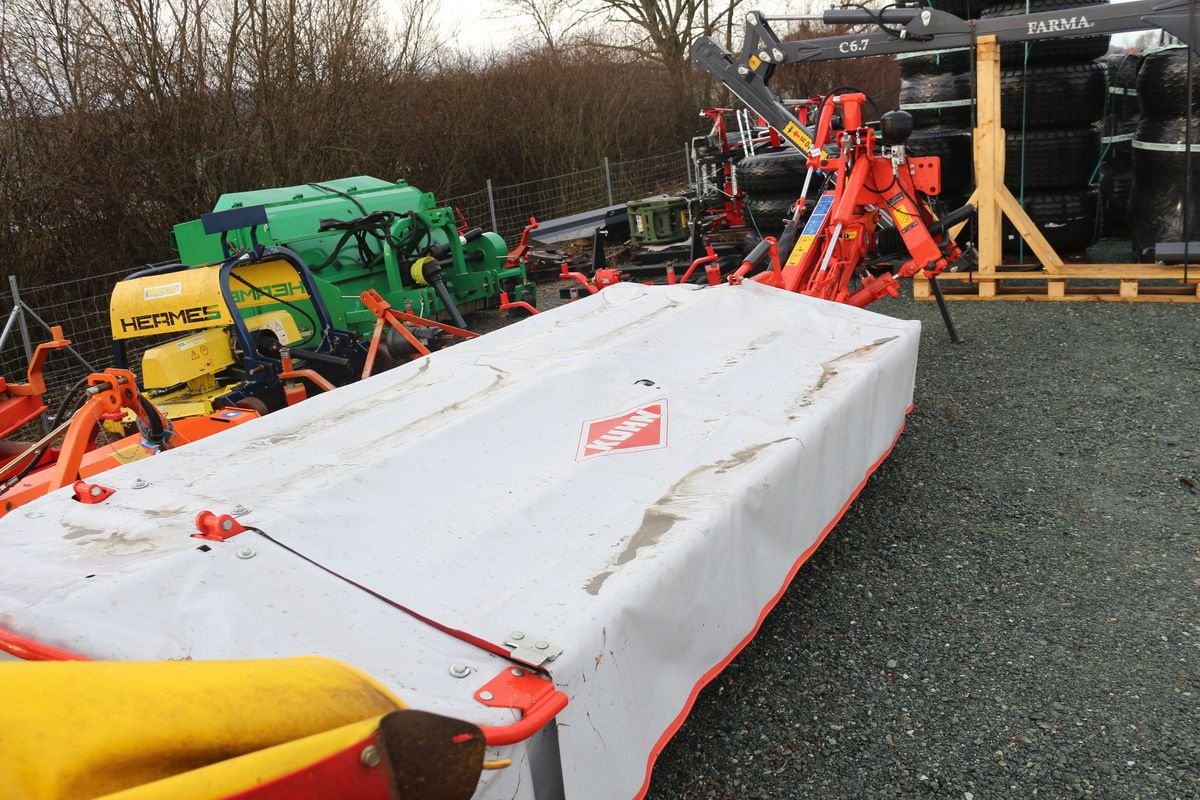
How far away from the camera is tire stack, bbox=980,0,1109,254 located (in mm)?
8141

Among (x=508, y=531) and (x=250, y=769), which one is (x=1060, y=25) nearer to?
(x=508, y=531)

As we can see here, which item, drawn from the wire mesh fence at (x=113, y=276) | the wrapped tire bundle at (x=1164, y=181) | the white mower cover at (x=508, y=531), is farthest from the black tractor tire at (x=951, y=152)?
the wire mesh fence at (x=113, y=276)

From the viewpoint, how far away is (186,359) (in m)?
5.38

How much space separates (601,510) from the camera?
103 inches

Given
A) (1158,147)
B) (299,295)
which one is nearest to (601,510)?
(299,295)

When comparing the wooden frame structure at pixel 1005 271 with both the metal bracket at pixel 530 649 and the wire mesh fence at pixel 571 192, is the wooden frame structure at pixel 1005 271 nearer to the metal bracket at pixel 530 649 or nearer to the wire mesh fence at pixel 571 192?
the metal bracket at pixel 530 649

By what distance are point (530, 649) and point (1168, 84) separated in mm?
7845

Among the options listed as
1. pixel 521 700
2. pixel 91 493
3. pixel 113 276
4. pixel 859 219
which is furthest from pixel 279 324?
pixel 521 700

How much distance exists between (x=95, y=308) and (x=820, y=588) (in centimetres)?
798

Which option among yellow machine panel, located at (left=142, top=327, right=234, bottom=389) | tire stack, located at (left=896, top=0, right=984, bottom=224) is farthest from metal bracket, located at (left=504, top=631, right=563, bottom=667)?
tire stack, located at (left=896, top=0, right=984, bottom=224)

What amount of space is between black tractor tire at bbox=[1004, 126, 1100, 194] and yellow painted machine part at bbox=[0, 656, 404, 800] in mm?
8485

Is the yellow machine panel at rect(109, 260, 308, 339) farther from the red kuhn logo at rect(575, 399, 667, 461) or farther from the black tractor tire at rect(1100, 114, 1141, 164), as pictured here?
the black tractor tire at rect(1100, 114, 1141, 164)

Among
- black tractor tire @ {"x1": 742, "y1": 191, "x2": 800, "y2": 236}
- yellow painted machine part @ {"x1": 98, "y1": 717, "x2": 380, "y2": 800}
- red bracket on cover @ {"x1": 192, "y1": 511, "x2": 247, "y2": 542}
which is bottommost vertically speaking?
red bracket on cover @ {"x1": 192, "y1": 511, "x2": 247, "y2": 542}

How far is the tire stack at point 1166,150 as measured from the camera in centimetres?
736
